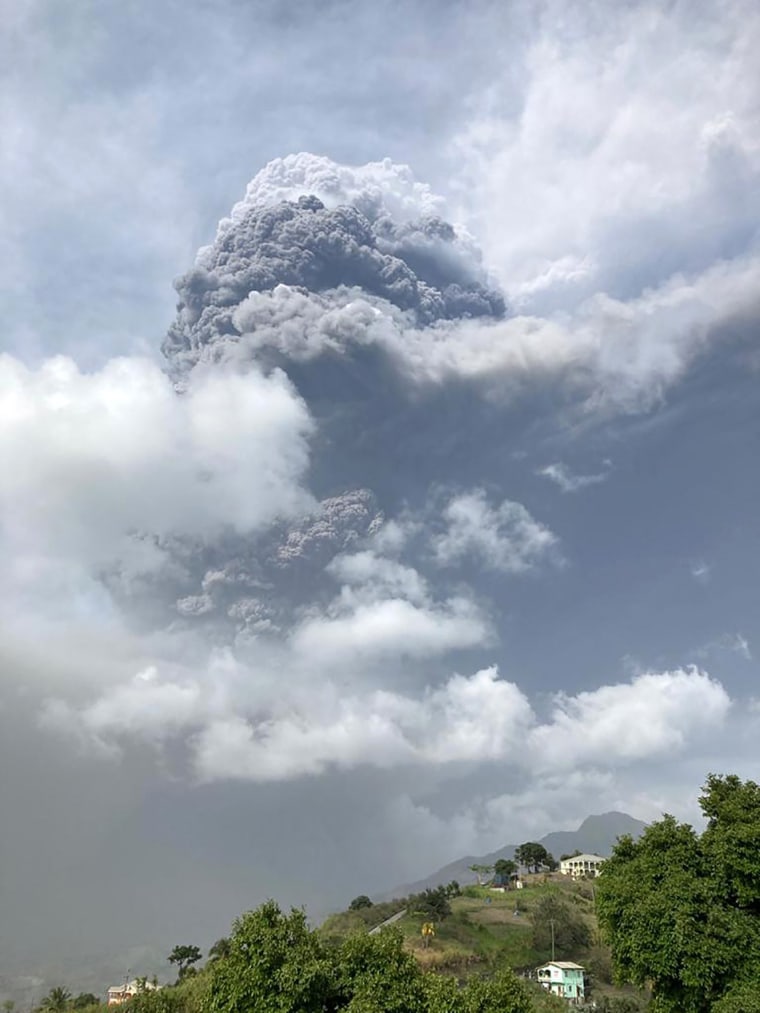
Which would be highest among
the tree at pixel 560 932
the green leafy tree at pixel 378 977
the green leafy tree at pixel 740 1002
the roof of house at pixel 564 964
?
the green leafy tree at pixel 378 977

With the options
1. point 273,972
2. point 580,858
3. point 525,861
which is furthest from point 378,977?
point 580,858

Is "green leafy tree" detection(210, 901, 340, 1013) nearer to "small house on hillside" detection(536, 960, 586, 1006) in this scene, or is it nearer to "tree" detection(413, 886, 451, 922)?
→ "small house on hillside" detection(536, 960, 586, 1006)

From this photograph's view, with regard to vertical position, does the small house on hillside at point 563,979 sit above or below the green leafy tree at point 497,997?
below

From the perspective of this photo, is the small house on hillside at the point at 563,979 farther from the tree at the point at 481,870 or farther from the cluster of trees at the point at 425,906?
the tree at the point at 481,870

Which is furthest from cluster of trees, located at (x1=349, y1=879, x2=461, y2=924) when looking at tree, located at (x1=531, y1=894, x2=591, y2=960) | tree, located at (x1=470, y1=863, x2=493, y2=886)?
tree, located at (x1=470, y1=863, x2=493, y2=886)

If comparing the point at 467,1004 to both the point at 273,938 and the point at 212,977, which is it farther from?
the point at 212,977

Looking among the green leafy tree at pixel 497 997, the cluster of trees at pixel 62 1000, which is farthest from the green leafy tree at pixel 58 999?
the green leafy tree at pixel 497 997

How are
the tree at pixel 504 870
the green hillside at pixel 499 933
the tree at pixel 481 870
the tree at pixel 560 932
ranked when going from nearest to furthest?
the green hillside at pixel 499 933
the tree at pixel 560 932
the tree at pixel 504 870
the tree at pixel 481 870
